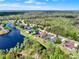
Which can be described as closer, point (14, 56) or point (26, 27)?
point (14, 56)

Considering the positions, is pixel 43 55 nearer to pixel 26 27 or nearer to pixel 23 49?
pixel 23 49

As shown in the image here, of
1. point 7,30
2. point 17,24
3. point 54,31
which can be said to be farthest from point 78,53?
point 17,24

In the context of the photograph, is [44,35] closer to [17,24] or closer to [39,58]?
[39,58]

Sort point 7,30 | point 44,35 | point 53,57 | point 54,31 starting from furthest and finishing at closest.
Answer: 1. point 7,30
2. point 54,31
3. point 44,35
4. point 53,57

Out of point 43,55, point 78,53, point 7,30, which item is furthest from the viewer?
point 7,30

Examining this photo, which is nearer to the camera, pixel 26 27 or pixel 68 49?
pixel 68 49

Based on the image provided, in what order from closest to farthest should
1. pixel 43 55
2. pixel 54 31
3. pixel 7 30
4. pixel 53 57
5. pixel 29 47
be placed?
1. pixel 53 57
2. pixel 43 55
3. pixel 29 47
4. pixel 54 31
5. pixel 7 30

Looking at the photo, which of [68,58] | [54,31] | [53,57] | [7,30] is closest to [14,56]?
[53,57]

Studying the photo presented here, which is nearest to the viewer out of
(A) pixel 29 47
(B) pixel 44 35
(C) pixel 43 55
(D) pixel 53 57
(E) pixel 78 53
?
(D) pixel 53 57
